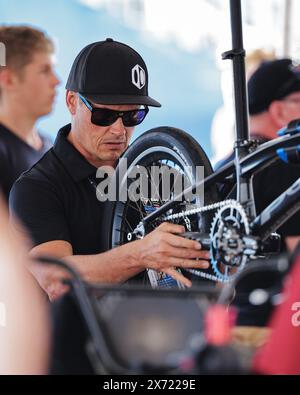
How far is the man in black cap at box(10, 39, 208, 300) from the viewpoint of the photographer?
1276 millimetres

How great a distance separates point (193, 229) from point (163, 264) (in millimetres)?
161

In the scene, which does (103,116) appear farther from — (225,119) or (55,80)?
(225,119)

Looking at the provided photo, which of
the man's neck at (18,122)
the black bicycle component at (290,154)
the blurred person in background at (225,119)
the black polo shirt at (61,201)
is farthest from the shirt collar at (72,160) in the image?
the blurred person in background at (225,119)

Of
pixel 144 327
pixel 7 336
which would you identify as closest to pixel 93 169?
pixel 7 336

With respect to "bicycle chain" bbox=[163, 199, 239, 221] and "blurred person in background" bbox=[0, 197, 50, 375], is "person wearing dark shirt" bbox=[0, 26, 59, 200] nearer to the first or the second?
"blurred person in background" bbox=[0, 197, 50, 375]

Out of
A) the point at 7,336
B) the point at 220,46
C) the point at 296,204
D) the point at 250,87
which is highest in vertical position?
the point at 220,46

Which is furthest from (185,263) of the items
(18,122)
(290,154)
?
(18,122)

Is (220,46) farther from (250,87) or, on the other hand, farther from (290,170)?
(290,170)

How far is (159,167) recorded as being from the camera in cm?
149

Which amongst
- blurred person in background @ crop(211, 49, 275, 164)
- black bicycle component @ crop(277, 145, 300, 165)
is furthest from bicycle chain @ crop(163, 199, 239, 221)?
blurred person in background @ crop(211, 49, 275, 164)

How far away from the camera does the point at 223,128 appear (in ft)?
7.88

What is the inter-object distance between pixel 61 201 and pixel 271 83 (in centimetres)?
66

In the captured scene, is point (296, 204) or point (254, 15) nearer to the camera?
point (296, 204)

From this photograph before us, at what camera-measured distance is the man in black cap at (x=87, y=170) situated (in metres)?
1.28
